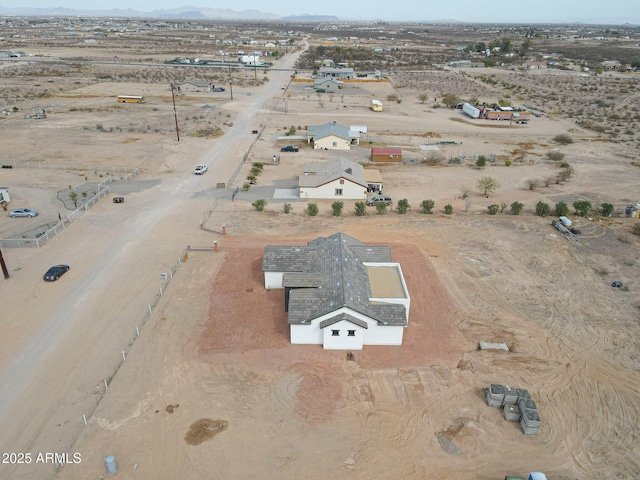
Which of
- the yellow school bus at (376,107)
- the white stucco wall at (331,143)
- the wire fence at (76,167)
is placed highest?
the yellow school bus at (376,107)

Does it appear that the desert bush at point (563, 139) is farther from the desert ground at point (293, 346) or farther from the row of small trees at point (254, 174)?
the row of small trees at point (254, 174)

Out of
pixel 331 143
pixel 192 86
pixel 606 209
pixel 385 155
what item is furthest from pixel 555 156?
pixel 192 86

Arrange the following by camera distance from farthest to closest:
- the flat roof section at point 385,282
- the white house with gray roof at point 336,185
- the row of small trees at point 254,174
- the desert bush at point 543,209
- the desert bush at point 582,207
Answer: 1. the row of small trees at point 254,174
2. the white house with gray roof at point 336,185
3. the desert bush at point 582,207
4. the desert bush at point 543,209
5. the flat roof section at point 385,282

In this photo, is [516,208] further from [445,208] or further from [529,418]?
[529,418]

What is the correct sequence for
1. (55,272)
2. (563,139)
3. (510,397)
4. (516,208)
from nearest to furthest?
(510,397) < (55,272) < (516,208) < (563,139)

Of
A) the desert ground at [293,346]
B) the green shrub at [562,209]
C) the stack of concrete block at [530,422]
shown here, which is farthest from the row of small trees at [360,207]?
the stack of concrete block at [530,422]

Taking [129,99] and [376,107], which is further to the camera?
[376,107]
